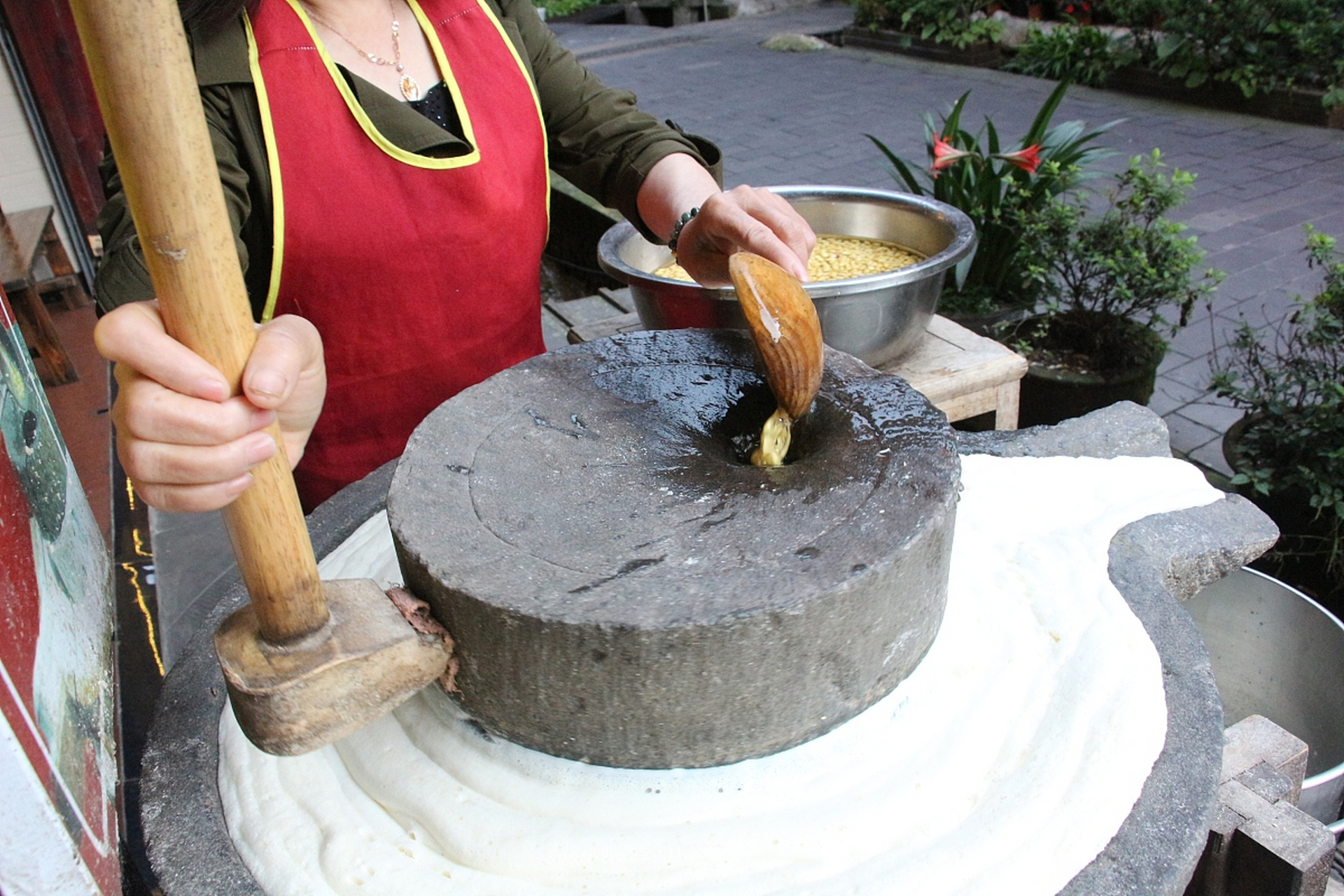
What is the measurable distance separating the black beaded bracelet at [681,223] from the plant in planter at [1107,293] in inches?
71.8

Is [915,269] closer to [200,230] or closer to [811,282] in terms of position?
[811,282]

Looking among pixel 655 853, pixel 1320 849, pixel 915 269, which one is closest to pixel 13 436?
pixel 655 853

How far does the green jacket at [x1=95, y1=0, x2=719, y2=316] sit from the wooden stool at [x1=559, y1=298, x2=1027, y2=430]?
526mm

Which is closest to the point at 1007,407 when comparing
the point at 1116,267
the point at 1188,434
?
the point at 1116,267

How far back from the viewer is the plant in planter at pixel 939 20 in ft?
29.1

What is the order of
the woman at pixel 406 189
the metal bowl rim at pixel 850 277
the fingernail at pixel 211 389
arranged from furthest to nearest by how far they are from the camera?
the metal bowl rim at pixel 850 277 → the woman at pixel 406 189 → the fingernail at pixel 211 389

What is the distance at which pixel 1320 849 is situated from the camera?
141 cm

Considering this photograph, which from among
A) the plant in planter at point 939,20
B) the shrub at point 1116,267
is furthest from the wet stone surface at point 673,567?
the plant in planter at point 939,20

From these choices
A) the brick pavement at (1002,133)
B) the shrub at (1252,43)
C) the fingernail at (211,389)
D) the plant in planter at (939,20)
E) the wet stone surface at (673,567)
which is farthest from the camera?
the plant in planter at (939,20)

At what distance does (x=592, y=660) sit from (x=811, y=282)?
1.19 m

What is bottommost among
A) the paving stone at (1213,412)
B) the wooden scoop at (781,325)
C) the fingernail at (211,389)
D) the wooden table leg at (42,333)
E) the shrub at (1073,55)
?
the paving stone at (1213,412)

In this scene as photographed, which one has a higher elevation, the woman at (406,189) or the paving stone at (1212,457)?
the woman at (406,189)

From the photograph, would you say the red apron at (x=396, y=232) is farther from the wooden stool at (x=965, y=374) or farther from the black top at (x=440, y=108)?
the wooden stool at (x=965, y=374)

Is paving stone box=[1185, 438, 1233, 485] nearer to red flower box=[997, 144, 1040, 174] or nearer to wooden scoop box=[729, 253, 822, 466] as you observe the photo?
red flower box=[997, 144, 1040, 174]
